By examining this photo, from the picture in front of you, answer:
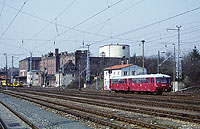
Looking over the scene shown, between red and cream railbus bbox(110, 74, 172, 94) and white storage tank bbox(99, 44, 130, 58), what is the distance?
59.5 meters

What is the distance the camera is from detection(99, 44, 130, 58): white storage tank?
351ft

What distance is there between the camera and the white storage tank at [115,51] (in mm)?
107125

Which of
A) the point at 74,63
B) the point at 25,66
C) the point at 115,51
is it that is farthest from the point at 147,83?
the point at 25,66

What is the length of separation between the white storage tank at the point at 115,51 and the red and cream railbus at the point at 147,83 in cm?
5946

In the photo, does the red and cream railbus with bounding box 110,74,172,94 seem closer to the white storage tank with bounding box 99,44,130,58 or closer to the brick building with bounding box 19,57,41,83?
the white storage tank with bounding box 99,44,130,58

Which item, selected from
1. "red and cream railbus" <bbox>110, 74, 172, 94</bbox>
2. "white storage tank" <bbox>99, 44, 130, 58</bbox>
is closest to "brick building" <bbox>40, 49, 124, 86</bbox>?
"white storage tank" <bbox>99, 44, 130, 58</bbox>

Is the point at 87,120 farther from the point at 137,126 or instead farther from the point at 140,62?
the point at 140,62

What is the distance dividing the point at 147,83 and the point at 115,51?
2702 inches

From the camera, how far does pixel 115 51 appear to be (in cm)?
10862

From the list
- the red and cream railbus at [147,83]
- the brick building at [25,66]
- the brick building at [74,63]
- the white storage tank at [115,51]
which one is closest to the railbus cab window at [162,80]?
the red and cream railbus at [147,83]

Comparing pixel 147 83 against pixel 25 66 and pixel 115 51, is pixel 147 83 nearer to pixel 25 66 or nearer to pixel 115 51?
pixel 115 51

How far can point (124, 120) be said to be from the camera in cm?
1504

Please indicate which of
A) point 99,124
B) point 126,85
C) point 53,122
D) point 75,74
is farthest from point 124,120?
point 75,74

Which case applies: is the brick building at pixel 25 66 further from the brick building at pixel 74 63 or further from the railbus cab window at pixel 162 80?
the railbus cab window at pixel 162 80
